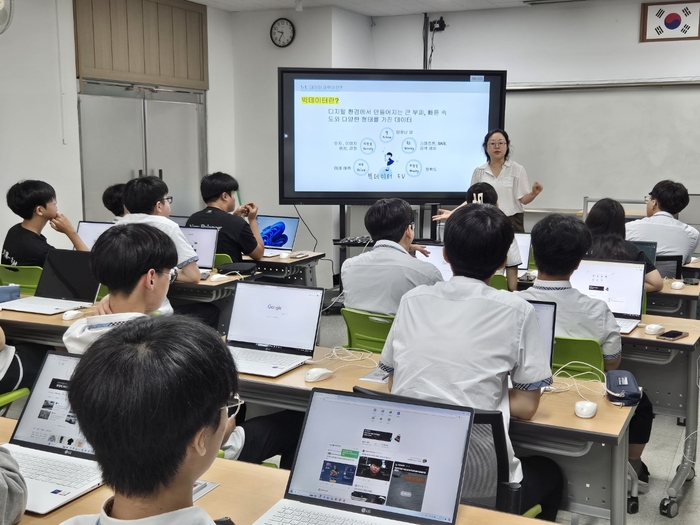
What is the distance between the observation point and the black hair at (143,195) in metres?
4.16

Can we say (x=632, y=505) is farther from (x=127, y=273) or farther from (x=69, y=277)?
(x=69, y=277)

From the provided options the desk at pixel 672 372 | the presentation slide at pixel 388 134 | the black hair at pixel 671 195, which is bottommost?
the desk at pixel 672 372

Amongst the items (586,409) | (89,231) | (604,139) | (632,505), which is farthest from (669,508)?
(604,139)

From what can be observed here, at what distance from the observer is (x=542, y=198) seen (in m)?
7.34

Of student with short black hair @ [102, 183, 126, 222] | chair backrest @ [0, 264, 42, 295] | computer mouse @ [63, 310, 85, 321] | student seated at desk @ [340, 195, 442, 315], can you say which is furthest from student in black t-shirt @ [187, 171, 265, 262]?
student seated at desk @ [340, 195, 442, 315]

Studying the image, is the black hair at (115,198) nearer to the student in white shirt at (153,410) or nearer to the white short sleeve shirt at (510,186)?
the white short sleeve shirt at (510,186)

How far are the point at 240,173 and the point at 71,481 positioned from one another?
21.3 ft

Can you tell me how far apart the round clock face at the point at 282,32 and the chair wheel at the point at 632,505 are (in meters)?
5.89

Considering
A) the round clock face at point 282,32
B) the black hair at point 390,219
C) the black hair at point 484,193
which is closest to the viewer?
the black hair at point 390,219

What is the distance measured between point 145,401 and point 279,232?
5274 millimetres

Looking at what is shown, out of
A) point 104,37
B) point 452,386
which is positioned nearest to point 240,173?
point 104,37

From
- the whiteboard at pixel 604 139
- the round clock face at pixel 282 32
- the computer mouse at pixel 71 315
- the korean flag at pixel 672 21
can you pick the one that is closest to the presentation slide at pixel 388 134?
the whiteboard at pixel 604 139

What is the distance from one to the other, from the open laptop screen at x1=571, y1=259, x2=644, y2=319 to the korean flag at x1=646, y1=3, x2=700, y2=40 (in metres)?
4.24

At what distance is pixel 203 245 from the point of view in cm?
486
